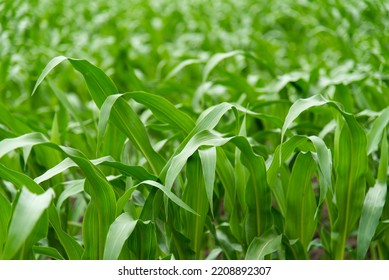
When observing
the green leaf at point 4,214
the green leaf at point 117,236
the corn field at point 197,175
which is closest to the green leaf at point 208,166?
the corn field at point 197,175

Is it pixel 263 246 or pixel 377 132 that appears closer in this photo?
→ pixel 263 246

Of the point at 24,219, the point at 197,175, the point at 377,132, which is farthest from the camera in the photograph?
the point at 377,132

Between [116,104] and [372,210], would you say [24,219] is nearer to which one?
[116,104]

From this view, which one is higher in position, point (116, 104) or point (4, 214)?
point (116, 104)

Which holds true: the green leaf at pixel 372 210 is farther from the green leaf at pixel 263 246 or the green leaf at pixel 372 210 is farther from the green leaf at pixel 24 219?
the green leaf at pixel 24 219

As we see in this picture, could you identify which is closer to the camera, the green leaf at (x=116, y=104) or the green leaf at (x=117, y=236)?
the green leaf at (x=117, y=236)

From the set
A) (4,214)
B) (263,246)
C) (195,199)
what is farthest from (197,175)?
(4,214)

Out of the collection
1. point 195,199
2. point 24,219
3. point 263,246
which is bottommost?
point 263,246

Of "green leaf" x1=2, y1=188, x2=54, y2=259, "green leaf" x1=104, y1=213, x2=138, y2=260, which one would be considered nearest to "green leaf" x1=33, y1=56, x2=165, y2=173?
"green leaf" x1=104, y1=213, x2=138, y2=260

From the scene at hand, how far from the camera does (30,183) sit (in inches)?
48.5

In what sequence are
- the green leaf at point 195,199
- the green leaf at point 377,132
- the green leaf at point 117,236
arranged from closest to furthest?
the green leaf at point 117,236
the green leaf at point 195,199
the green leaf at point 377,132

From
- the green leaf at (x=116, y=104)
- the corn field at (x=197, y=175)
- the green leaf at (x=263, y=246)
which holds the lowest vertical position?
the green leaf at (x=263, y=246)

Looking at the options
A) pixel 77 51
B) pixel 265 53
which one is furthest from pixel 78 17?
pixel 265 53

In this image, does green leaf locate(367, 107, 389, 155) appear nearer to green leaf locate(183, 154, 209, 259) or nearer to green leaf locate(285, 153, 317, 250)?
green leaf locate(285, 153, 317, 250)
